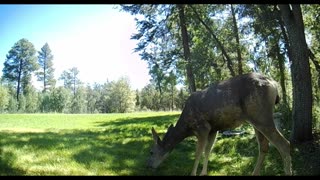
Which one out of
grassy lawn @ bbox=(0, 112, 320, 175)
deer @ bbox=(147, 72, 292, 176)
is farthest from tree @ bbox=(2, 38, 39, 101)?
deer @ bbox=(147, 72, 292, 176)

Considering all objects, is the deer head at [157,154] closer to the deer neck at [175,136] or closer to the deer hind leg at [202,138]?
the deer neck at [175,136]

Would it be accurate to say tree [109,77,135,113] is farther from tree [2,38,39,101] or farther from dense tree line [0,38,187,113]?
tree [2,38,39,101]

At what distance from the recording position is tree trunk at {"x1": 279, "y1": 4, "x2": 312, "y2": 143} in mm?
10773

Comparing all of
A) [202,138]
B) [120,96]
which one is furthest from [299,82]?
[120,96]

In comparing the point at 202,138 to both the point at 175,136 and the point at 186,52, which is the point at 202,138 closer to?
the point at 175,136

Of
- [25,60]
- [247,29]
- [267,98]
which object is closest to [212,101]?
[267,98]

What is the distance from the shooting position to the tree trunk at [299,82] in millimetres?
10773

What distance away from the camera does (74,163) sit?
8.84 metres

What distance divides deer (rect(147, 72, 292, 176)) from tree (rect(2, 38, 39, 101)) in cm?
620

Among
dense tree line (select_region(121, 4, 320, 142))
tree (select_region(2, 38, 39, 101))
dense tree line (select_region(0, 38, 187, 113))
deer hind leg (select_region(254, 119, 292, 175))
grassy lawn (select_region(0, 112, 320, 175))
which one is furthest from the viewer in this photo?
dense tree line (select_region(121, 4, 320, 142))

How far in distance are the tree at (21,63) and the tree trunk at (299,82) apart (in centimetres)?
847

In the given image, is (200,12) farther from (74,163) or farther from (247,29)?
(74,163)

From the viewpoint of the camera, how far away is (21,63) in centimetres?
1434

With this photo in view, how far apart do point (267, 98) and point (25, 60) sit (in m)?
10.3
